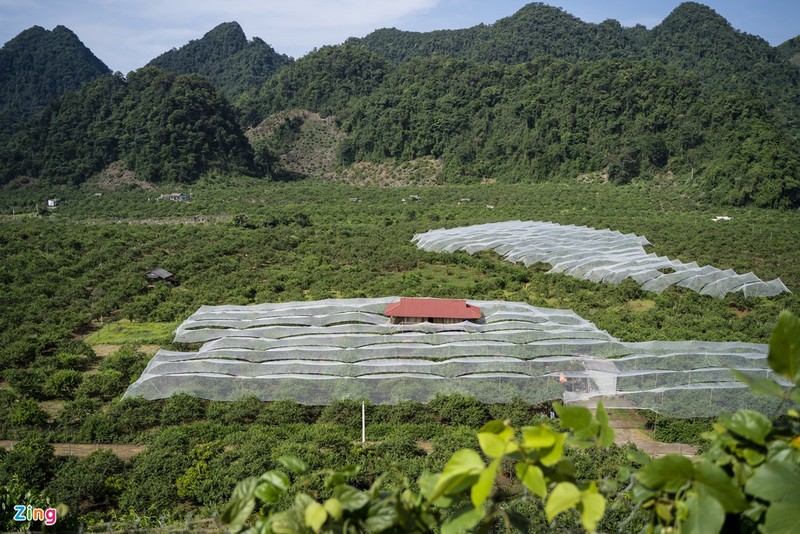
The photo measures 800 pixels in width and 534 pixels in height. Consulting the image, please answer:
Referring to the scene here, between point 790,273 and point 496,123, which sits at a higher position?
point 496,123

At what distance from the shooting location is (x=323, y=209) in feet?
135

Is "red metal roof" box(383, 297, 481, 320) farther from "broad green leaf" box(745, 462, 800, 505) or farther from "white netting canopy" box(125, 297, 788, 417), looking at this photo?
"broad green leaf" box(745, 462, 800, 505)

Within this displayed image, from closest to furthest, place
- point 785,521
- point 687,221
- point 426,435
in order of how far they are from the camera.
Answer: point 785,521
point 426,435
point 687,221

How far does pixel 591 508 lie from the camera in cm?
126

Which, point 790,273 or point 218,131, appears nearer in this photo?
point 790,273

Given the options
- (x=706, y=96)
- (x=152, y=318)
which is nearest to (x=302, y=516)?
(x=152, y=318)

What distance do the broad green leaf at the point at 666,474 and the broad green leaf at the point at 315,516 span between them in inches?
28.6

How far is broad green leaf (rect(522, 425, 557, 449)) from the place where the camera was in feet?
4.31

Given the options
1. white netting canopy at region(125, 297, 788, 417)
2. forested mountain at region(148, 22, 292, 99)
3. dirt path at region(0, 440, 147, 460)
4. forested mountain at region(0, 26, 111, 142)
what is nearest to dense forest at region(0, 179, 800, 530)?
dirt path at region(0, 440, 147, 460)

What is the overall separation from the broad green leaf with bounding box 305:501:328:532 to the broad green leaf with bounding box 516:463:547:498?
0.47 metres

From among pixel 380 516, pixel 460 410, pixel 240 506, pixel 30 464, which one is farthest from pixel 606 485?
pixel 30 464

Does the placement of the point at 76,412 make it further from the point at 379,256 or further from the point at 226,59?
the point at 226,59

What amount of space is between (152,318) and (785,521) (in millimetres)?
18582

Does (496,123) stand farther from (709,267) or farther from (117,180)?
(709,267)
